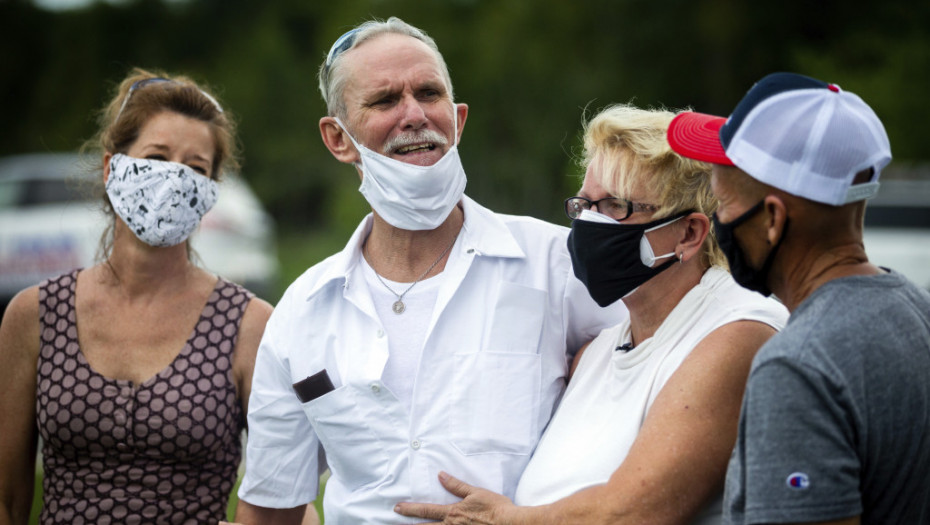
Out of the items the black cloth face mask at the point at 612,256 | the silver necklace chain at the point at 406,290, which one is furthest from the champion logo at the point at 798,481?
the silver necklace chain at the point at 406,290

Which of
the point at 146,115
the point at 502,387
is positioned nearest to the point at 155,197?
the point at 146,115

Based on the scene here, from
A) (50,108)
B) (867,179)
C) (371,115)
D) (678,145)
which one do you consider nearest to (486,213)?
(371,115)

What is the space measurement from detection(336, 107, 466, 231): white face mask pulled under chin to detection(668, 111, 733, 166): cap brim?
92 cm

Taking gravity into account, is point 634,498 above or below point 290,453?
above

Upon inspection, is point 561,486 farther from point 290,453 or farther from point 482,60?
point 482,60

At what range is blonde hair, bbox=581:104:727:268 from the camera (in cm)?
266

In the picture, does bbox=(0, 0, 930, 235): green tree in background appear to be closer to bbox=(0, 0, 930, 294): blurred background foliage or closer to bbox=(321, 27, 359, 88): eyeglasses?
bbox=(0, 0, 930, 294): blurred background foliage

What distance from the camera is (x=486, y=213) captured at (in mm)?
3193

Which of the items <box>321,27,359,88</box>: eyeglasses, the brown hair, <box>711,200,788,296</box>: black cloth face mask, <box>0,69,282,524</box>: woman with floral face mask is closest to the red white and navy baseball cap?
<box>711,200,788,296</box>: black cloth face mask

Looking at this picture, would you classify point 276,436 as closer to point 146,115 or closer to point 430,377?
point 430,377

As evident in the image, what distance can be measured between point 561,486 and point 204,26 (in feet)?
170

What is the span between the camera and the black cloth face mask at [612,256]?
2664mm

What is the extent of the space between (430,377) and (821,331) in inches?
53.5

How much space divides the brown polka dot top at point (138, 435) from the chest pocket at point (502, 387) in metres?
0.99
